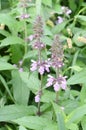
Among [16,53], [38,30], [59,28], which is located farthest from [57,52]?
[59,28]

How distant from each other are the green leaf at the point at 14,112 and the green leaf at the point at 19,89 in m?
0.12

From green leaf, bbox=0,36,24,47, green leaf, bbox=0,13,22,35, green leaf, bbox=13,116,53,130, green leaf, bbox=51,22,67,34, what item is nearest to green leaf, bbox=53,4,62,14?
green leaf, bbox=51,22,67,34

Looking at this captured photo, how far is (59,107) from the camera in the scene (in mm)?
1809

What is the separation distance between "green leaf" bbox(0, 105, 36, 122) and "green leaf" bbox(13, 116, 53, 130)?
147 millimetres

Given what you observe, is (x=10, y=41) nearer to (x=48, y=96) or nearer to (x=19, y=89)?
(x=19, y=89)

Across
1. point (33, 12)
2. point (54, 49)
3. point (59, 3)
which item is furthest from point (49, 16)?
point (54, 49)

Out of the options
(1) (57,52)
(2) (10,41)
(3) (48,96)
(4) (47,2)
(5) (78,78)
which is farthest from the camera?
(4) (47,2)

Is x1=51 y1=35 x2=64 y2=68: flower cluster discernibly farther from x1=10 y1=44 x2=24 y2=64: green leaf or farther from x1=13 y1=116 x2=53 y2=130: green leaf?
x1=10 y1=44 x2=24 y2=64: green leaf

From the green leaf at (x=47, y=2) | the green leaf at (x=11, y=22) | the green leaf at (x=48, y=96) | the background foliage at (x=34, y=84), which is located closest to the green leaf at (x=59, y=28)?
the background foliage at (x=34, y=84)

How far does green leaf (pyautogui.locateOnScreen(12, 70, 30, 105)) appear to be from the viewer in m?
2.15

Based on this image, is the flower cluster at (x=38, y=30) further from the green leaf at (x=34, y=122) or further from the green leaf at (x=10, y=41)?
the green leaf at (x=10, y=41)

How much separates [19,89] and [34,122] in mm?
434

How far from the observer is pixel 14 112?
1982mm

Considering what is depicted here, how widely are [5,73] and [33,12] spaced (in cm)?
70
